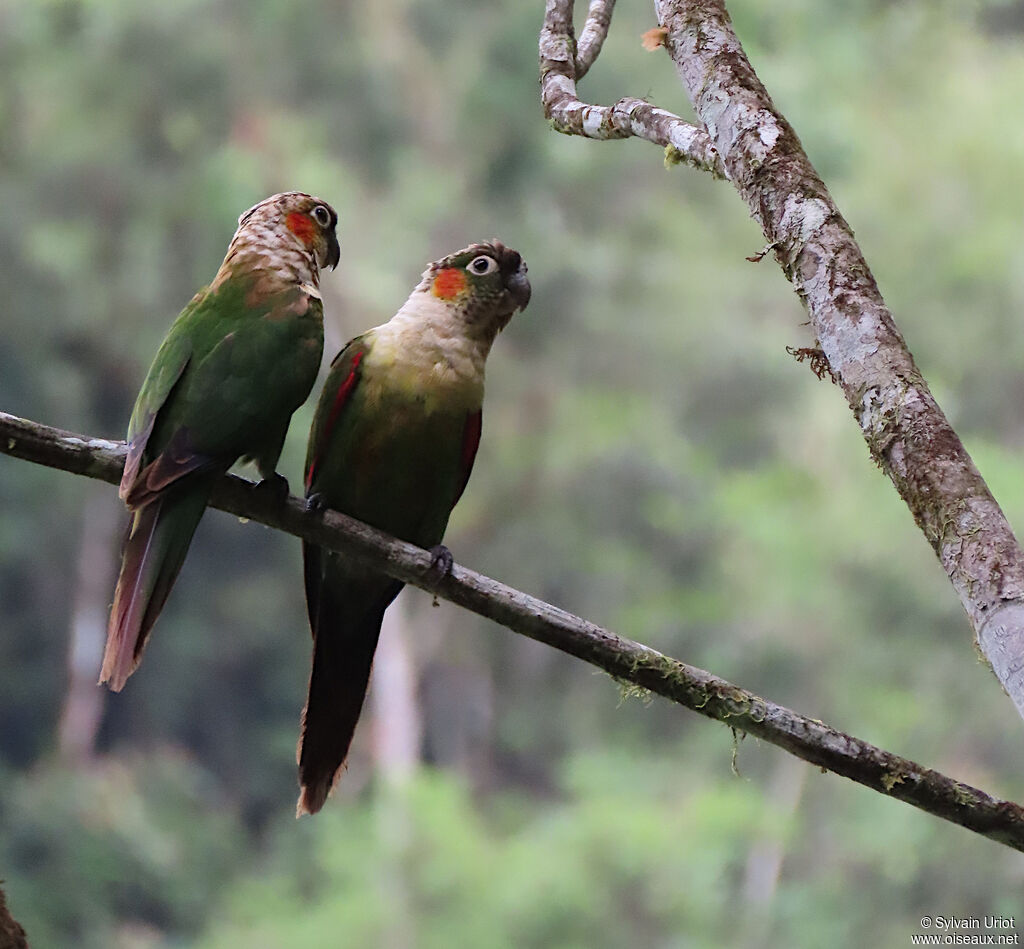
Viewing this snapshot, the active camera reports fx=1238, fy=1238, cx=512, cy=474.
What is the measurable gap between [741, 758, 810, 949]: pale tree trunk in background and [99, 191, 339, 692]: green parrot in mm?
5926

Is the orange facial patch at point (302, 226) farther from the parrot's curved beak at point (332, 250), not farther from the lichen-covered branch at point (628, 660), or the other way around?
the lichen-covered branch at point (628, 660)

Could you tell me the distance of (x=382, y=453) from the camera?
2.20 meters

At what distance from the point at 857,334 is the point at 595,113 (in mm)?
841

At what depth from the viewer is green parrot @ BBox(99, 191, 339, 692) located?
5.98ft

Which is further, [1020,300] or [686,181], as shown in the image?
[686,181]

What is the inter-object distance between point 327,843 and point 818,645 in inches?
136

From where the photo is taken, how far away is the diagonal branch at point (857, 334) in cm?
131

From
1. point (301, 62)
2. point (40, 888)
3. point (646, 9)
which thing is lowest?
point (40, 888)

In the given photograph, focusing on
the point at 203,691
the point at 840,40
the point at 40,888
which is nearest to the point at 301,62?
the point at 840,40

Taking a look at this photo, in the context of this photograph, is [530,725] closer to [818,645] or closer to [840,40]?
[818,645]

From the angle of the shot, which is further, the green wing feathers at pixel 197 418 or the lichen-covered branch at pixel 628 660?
the green wing feathers at pixel 197 418

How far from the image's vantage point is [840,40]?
848 cm

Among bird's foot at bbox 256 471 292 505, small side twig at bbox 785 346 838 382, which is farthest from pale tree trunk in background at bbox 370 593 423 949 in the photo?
small side twig at bbox 785 346 838 382
